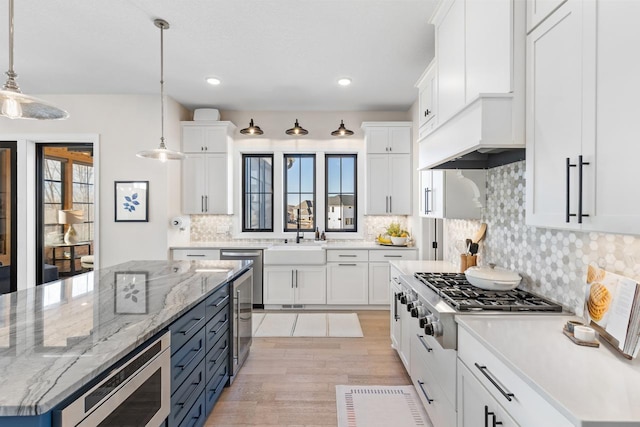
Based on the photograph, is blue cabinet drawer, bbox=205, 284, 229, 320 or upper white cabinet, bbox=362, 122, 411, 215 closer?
blue cabinet drawer, bbox=205, 284, 229, 320

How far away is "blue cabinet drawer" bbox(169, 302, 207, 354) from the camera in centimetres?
163

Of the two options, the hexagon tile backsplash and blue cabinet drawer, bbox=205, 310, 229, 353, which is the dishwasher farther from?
the hexagon tile backsplash

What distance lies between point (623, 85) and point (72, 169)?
218 inches

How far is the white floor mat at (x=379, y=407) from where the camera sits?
2.15 metres

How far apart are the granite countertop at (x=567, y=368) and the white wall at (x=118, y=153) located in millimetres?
3935

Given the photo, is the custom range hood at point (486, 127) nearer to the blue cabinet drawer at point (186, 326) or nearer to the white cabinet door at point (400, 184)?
the blue cabinet drawer at point (186, 326)

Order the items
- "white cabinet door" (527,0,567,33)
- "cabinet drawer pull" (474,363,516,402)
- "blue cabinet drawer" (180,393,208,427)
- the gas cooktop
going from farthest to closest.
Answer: "blue cabinet drawer" (180,393,208,427)
the gas cooktop
"white cabinet door" (527,0,567,33)
"cabinet drawer pull" (474,363,516,402)

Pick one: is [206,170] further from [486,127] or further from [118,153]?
[486,127]

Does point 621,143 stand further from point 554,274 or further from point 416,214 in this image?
point 416,214

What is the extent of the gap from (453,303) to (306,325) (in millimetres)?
2492

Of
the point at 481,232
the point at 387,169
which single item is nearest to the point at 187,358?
the point at 481,232

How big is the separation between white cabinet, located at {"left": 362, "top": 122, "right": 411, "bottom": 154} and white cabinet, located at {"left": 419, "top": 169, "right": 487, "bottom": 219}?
1.84 meters

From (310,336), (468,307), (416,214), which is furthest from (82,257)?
(468,307)

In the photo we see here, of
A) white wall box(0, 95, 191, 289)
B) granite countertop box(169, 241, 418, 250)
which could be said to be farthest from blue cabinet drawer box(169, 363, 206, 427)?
white wall box(0, 95, 191, 289)
